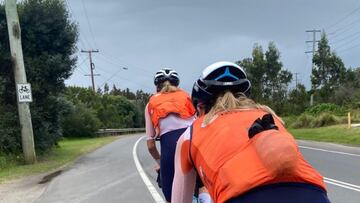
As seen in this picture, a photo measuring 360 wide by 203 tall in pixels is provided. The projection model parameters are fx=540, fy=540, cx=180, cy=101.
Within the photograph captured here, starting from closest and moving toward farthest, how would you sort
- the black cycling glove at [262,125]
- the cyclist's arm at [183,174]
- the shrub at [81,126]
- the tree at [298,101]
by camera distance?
the black cycling glove at [262,125], the cyclist's arm at [183,174], the shrub at [81,126], the tree at [298,101]

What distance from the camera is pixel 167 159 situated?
508 cm

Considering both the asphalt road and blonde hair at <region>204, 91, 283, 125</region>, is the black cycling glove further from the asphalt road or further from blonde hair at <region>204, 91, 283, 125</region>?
the asphalt road

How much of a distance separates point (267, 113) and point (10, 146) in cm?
1930

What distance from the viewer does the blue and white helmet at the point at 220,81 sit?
9.46 feet

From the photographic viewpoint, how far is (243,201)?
7.79 ft

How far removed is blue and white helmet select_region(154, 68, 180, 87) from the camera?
546 cm

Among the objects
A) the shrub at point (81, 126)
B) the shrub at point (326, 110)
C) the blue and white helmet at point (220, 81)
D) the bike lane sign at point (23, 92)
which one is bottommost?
the shrub at point (81, 126)

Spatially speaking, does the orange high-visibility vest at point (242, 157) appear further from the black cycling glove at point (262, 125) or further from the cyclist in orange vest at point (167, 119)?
the cyclist in orange vest at point (167, 119)

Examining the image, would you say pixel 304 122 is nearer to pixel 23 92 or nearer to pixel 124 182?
pixel 23 92

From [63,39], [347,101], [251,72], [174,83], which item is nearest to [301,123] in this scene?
[347,101]

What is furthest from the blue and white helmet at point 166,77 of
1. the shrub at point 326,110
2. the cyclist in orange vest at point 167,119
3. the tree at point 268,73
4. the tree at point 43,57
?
the tree at point 268,73

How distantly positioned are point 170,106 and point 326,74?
5769cm

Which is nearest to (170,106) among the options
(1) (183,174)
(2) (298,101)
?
(1) (183,174)

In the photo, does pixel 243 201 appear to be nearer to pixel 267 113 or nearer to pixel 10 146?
pixel 267 113
